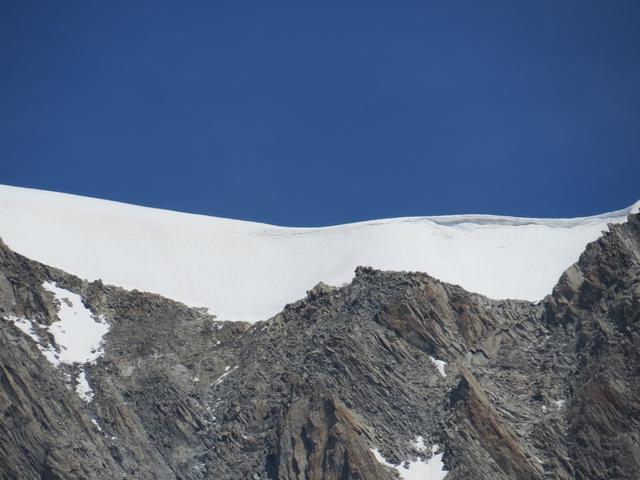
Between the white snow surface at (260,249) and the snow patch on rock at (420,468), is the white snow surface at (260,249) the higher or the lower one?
the higher one

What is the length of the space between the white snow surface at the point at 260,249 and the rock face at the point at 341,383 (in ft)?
9.10

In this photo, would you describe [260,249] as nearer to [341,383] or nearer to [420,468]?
[341,383]

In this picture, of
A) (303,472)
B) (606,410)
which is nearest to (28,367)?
(303,472)

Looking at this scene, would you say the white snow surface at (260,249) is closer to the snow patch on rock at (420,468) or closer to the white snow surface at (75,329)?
the white snow surface at (75,329)

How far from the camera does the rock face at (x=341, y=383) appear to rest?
77.6 m

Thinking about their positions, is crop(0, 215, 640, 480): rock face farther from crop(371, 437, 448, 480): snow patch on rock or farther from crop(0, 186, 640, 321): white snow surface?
crop(0, 186, 640, 321): white snow surface

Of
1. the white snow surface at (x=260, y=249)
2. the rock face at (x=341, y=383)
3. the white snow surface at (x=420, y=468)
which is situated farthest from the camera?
the white snow surface at (x=260, y=249)

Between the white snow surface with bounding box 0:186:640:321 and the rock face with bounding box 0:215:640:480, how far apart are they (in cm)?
277

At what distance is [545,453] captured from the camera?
257 ft

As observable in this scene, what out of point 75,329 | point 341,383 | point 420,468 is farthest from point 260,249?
point 420,468

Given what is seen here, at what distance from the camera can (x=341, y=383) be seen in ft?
271

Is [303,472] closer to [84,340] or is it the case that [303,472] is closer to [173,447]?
[173,447]

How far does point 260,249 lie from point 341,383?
64.4 ft

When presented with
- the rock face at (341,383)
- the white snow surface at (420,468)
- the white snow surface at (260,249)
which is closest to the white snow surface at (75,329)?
the rock face at (341,383)
